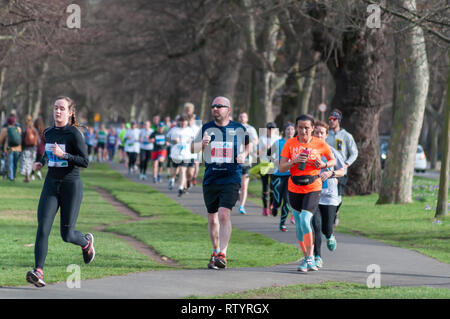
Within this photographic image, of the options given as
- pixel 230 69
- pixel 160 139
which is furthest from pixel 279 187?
pixel 230 69

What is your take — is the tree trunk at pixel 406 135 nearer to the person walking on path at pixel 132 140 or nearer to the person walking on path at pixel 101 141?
the person walking on path at pixel 132 140

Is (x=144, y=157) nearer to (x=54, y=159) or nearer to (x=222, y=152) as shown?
(x=222, y=152)

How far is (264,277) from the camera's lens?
909cm

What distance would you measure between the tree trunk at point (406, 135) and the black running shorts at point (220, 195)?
33.4 feet

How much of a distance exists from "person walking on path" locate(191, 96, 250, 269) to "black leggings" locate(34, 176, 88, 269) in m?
1.83

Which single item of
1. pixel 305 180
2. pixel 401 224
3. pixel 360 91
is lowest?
pixel 401 224

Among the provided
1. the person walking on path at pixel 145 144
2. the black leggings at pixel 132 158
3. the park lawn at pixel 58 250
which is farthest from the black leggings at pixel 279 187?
the black leggings at pixel 132 158

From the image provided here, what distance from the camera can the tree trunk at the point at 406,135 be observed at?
1953cm

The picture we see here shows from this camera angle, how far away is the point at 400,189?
774 inches

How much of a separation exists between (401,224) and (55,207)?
8.92 m

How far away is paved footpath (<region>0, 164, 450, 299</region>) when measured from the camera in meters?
7.88

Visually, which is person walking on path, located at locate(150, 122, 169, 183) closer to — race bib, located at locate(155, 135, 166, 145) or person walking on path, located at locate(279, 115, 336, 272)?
race bib, located at locate(155, 135, 166, 145)

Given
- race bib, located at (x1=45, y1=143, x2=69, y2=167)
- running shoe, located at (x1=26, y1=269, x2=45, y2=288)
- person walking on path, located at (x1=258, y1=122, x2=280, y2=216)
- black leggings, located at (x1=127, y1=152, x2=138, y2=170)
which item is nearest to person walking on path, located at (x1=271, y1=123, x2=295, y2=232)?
person walking on path, located at (x1=258, y1=122, x2=280, y2=216)
